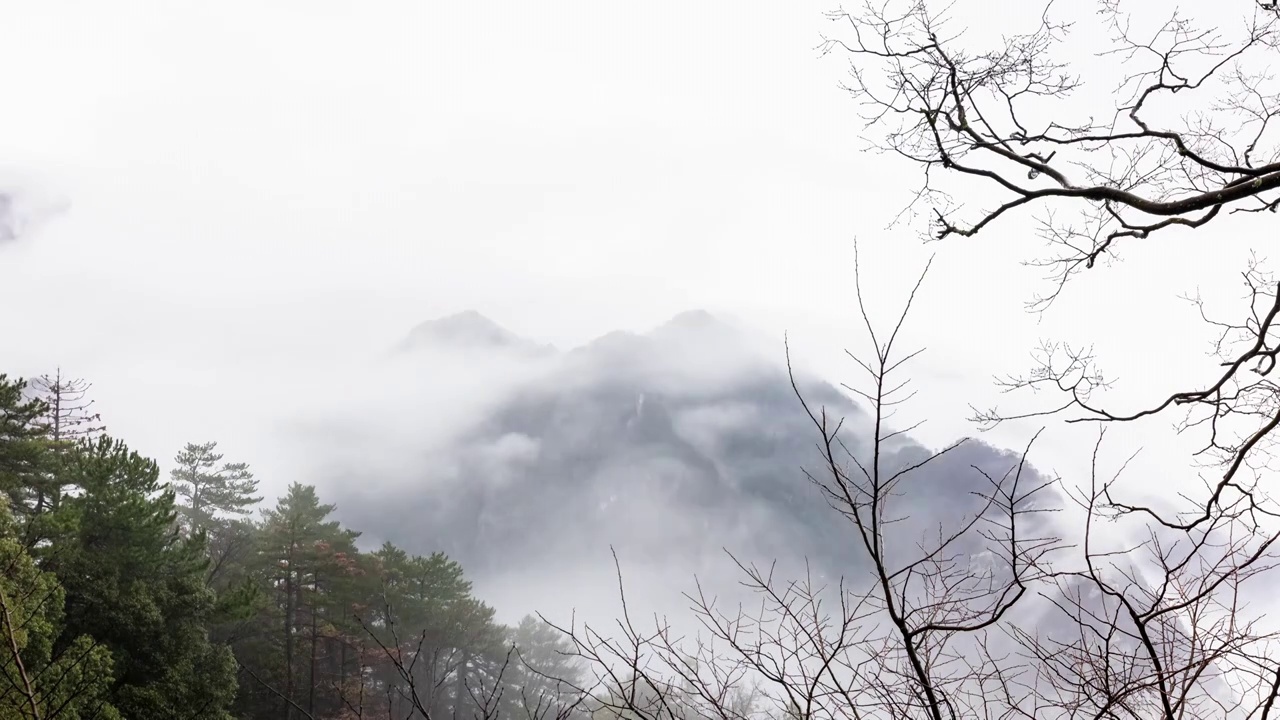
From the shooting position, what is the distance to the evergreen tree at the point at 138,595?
16.2 meters

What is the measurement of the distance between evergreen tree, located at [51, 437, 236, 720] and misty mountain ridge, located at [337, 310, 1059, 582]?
121044 mm

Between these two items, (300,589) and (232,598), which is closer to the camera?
(232,598)

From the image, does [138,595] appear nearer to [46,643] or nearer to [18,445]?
[46,643]

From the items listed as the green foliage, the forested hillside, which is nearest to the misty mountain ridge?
the forested hillside

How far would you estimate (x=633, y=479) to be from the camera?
158000mm

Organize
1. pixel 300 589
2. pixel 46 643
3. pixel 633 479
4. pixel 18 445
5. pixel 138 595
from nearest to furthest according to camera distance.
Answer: pixel 46 643 → pixel 138 595 → pixel 18 445 → pixel 300 589 → pixel 633 479

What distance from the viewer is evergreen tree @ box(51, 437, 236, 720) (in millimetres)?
16203

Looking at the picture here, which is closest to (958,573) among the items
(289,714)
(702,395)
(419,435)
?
(289,714)

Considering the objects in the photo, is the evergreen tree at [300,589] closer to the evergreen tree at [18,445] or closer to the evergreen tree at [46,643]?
the evergreen tree at [18,445]

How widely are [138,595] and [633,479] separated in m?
143

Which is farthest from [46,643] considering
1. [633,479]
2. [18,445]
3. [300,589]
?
[633,479]

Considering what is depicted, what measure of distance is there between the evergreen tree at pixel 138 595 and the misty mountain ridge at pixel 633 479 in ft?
397

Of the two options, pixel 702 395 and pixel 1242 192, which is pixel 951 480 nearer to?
pixel 702 395

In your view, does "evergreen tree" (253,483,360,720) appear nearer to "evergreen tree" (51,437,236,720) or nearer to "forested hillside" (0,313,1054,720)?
"forested hillside" (0,313,1054,720)
